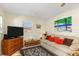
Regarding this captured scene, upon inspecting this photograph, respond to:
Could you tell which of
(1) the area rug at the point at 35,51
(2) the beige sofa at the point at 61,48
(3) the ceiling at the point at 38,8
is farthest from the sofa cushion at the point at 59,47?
(3) the ceiling at the point at 38,8

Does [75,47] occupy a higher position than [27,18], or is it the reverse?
[27,18]

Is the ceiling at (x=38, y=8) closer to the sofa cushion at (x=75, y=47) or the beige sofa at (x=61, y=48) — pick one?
the beige sofa at (x=61, y=48)

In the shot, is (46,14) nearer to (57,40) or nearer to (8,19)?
(57,40)

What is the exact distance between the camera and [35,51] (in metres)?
1.27

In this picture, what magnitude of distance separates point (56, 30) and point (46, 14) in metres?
0.29

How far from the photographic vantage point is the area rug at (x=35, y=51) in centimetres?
119

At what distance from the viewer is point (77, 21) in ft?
3.71

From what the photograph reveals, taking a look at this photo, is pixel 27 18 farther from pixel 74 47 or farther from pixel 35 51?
pixel 74 47

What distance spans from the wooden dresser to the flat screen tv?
0.22 feet

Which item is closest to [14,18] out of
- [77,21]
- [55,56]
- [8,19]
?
[8,19]

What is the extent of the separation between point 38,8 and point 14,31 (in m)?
0.48

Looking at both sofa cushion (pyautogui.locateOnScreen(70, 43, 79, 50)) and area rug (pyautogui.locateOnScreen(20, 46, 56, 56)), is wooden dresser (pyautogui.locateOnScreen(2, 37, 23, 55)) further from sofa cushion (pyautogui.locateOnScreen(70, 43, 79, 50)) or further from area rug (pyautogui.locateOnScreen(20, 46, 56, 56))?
sofa cushion (pyautogui.locateOnScreen(70, 43, 79, 50))

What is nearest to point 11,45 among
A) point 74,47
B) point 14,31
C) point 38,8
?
point 14,31

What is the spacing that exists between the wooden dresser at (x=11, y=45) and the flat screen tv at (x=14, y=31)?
7cm
